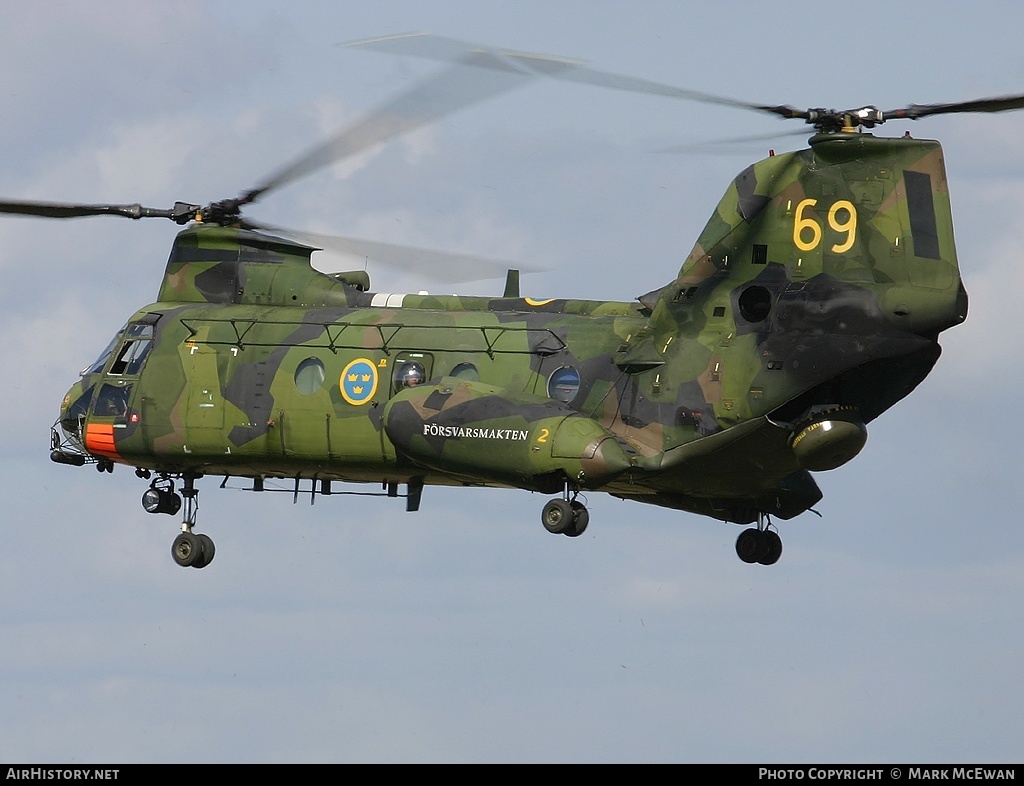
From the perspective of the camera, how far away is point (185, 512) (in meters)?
43.2

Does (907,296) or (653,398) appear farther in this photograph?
(653,398)

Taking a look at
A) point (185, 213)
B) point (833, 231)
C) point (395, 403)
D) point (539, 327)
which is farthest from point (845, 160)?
point (185, 213)

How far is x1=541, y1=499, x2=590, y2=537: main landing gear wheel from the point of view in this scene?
36.9m

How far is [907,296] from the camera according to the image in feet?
115

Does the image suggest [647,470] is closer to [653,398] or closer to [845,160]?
[653,398]

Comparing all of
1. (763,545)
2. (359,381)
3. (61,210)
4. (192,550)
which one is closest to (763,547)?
(763,545)

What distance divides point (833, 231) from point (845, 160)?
47.5 inches

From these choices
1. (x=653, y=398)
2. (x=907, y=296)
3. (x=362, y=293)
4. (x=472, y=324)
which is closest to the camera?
(x=907, y=296)

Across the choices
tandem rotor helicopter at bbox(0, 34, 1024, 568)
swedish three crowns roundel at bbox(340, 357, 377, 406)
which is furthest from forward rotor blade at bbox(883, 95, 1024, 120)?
swedish three crowns roundel at bbox(340, 357, 377, 406)

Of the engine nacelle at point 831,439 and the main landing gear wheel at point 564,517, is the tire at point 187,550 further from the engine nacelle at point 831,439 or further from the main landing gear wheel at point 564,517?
the engine nacelle at point 831,439

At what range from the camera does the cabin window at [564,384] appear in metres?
38.3

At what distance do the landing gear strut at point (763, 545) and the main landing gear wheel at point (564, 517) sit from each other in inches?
184

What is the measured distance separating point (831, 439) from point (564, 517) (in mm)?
4820

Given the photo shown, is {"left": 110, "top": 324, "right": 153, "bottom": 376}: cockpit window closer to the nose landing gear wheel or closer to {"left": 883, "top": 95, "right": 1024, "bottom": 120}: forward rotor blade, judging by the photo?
the nose landing gear wheel
